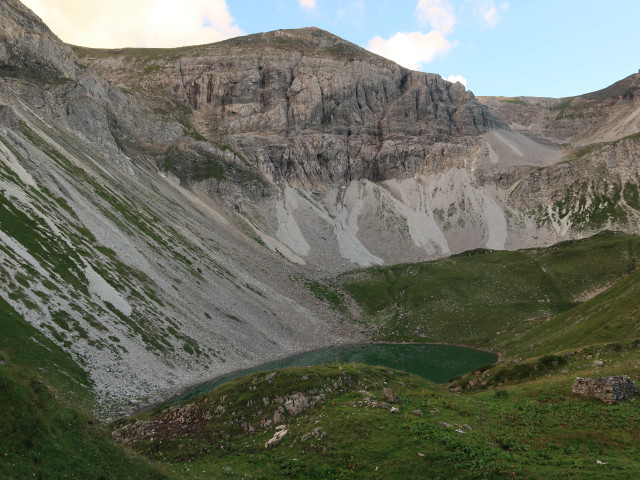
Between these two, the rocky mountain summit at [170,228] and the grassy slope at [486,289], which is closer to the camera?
the rocky mountain summit at [170,228]

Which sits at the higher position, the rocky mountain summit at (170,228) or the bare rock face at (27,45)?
the bare rock face at (27,45)

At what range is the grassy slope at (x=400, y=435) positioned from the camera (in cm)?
2017

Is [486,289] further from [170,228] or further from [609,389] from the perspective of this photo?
[609,389]

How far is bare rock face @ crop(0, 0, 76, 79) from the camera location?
13982 centimetres

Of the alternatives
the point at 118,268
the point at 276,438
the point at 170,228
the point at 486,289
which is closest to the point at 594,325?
the point at 276,438

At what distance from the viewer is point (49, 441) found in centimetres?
1675

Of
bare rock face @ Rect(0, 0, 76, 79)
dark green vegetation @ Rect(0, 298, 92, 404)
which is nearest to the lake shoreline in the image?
dark green vegetation @ Rect(0, 298, 92, 404)

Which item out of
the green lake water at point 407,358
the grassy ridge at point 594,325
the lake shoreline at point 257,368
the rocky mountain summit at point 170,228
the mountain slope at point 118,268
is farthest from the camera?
the green lake water at point 407,358

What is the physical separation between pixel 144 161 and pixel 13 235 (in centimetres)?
10790

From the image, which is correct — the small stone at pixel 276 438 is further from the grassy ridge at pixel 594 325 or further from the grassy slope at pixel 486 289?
the grassy slope at pixel 486 289

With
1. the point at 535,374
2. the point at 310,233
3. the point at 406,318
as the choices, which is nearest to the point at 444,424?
the point at 535,374

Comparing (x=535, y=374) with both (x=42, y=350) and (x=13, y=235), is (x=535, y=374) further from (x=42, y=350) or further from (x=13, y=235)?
(x=13, y=235)

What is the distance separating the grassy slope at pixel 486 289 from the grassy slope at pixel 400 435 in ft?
241

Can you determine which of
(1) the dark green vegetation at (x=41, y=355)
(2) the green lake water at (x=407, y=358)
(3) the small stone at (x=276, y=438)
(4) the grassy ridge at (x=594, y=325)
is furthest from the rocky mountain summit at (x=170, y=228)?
(4) the grassy ridge at (x=594, y=325)
